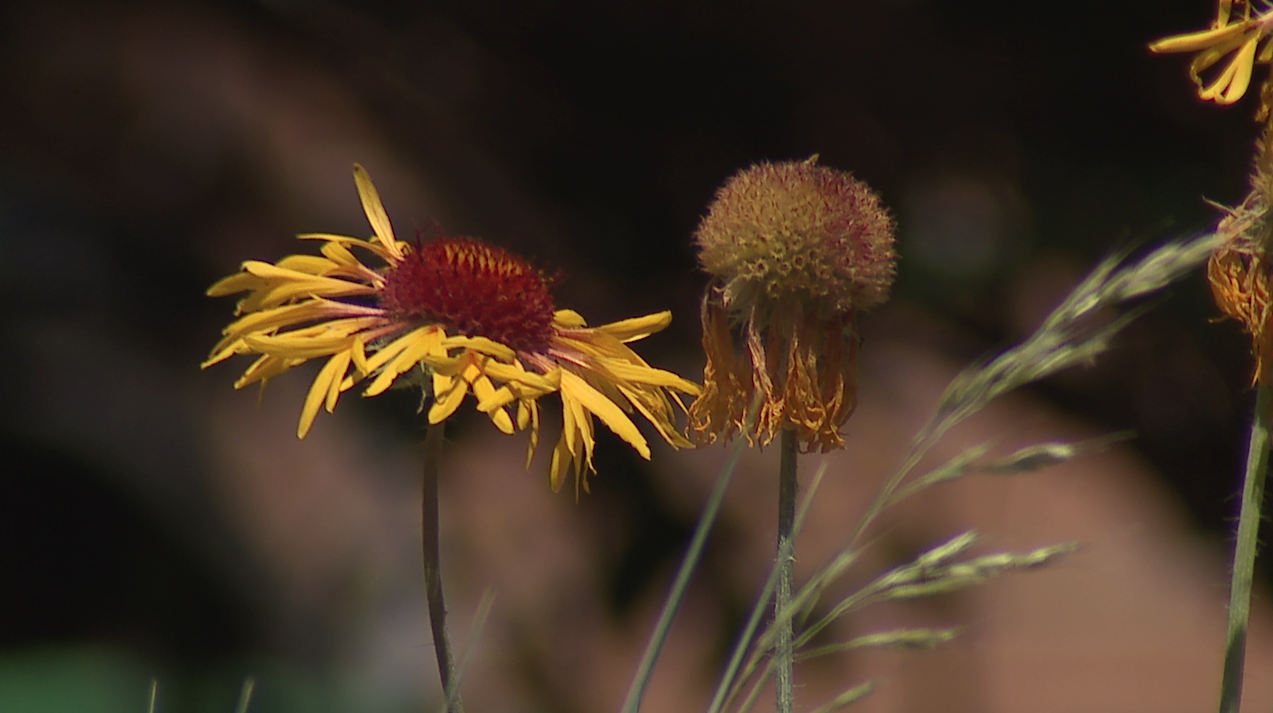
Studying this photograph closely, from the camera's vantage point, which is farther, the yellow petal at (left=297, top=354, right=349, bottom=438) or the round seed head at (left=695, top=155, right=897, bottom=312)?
the round seed head at (left=695, top=155, right=897, bottom=312)

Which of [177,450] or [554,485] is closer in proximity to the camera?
[554,485]

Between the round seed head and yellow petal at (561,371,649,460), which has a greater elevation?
the round seed head

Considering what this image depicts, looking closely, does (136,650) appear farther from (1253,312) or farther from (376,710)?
(1253,312)

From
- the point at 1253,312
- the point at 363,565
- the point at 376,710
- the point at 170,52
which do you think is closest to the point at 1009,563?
the point at 1253,312

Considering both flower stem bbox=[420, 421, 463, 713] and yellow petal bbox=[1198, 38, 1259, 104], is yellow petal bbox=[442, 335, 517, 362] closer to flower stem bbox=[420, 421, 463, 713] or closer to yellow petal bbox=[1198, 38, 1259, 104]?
flower stem bbox=[420, 421, 463, 713]

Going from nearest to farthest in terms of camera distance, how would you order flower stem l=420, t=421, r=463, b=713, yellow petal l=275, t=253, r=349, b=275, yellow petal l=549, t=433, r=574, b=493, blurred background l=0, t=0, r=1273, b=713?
1. flower stem l=420, t=421, r=463, b=713
2. yellow petal l=549, t=433, r=574, b=493
3. yellow petal l=275, t=253, r=349, b=275
4. blurred background l=0, t=0, r=1273, b=713

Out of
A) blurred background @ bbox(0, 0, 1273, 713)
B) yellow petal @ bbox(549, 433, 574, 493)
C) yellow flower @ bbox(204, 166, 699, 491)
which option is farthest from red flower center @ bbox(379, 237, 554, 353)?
blurred background @ bbox(0, 0, 1273, 713)
